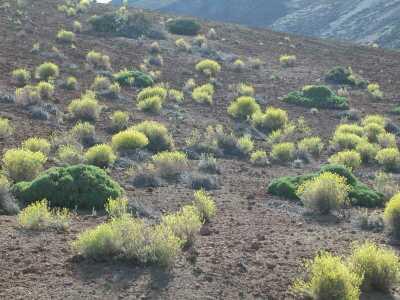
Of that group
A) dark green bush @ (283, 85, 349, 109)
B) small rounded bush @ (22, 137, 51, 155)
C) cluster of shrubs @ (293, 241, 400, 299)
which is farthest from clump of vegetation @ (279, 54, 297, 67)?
cluster of shrubs @ (293, 241, 400, 299)

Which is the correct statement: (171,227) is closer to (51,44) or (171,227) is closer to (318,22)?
(51,44)

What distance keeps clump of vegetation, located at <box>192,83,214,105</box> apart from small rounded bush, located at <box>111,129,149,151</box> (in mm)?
7614

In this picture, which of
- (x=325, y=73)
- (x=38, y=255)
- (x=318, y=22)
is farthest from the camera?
(x=318, y=22)

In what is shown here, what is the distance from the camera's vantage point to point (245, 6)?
283 feet

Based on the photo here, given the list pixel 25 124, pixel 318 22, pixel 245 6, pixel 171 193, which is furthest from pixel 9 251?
pixel 245 6

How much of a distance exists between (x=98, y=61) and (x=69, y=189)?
16477mm

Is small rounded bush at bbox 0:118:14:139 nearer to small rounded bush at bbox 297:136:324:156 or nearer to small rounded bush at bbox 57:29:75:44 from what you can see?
small rounded bush at bbox 297:136:324:156

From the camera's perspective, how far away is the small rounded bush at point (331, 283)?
22.7 feet

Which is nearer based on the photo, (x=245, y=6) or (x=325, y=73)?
(x=325, y=73)

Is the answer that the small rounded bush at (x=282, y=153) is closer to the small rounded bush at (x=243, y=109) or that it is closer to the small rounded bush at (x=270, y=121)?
the small rounded bush at (x=270, y=121)

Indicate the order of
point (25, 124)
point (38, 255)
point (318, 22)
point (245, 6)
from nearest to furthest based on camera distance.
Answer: point (38, 255), point (25, 124), point (318, 22), point (245, 6)

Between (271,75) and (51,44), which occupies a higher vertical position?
(51,44)

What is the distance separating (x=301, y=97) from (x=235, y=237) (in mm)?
16234

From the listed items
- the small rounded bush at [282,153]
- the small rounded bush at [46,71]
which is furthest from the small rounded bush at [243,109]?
the small rounded bush at [46,71]
